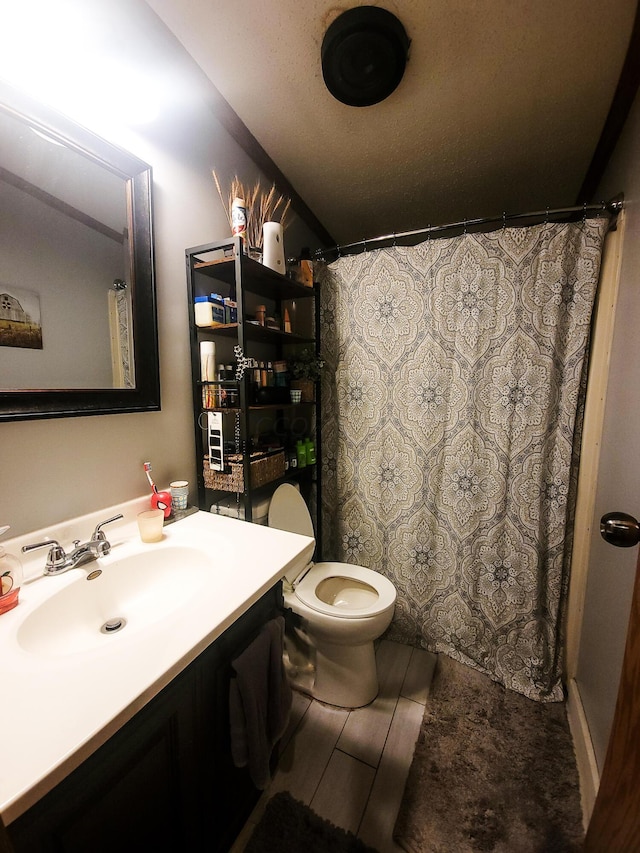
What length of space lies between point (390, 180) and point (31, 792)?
7.32ft

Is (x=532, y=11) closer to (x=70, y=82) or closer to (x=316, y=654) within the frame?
(x=70, y=82)

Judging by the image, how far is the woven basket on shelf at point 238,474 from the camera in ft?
4.00

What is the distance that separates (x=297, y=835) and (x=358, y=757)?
0.30 meters

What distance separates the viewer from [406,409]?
158cm

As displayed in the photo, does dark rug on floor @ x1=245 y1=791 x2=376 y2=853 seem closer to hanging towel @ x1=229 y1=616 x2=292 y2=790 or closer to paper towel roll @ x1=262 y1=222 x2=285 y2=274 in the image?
hanging towel @ x1=229 y1=616 x2=292 y2=790

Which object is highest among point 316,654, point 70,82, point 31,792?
point 70,82

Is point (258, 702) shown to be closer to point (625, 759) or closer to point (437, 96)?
point (625, 759)

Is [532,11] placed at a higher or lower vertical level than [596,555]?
higher

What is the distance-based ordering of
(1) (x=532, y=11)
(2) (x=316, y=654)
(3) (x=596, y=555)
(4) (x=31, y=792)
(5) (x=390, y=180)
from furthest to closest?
(5) (x=390, y=180) → (2) (x=316, y=654) → (3) (x=596, y=555) → (1) (x=532, y=11) → (4) (x=31, y=792)

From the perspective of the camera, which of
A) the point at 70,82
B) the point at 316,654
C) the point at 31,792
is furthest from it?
the point at 316,654

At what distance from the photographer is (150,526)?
946 millimetres

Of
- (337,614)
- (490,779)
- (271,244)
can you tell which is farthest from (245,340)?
(490,779)

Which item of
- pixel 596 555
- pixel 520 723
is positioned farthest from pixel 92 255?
pixel 520 723

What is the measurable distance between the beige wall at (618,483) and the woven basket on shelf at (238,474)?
3.83 ft
